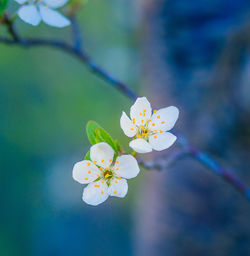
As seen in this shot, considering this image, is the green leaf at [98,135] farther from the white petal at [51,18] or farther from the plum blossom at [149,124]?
the white petal at [51,18]

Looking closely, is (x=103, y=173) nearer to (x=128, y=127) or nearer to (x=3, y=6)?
(x=128, y=127)

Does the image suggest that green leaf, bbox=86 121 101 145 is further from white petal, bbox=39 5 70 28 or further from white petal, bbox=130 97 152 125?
white petal, bbox=39 5 70 28

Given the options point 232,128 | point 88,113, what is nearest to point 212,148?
point 232,128

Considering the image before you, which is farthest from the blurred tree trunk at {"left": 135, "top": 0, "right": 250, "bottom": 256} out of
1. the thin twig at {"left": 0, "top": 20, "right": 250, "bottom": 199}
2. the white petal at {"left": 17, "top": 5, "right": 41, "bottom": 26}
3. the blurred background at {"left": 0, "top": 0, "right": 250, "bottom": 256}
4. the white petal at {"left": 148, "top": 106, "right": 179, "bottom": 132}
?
the white petal at {"left": 17, "top": 5, "right": 41, "bottom": 26}

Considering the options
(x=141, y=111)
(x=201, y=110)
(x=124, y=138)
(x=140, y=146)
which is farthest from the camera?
(x=124, y=138)

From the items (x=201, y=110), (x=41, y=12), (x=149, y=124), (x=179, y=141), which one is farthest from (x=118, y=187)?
(x=201, y=110)

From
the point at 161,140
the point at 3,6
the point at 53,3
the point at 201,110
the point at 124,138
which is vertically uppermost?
the point at 124,138
